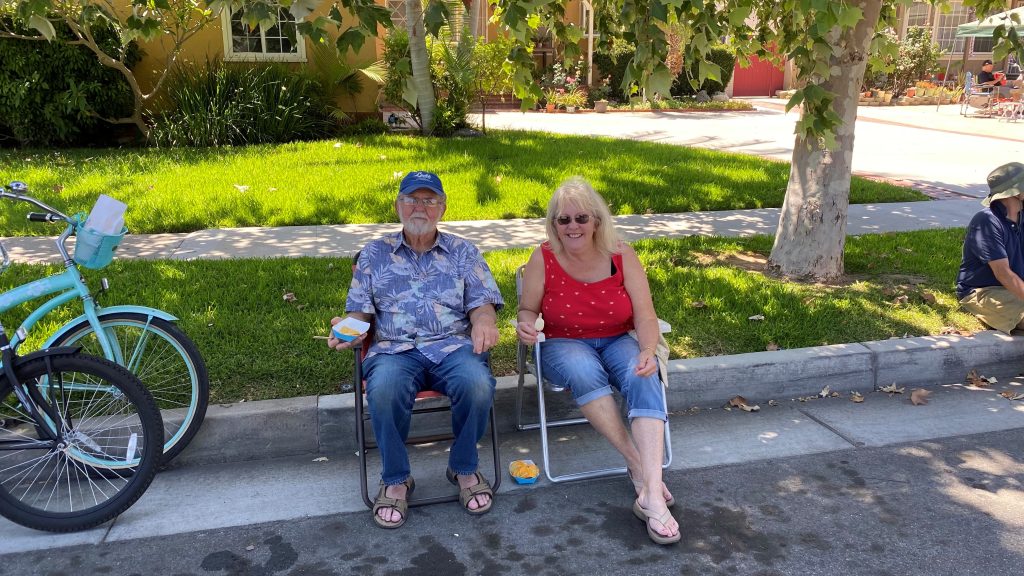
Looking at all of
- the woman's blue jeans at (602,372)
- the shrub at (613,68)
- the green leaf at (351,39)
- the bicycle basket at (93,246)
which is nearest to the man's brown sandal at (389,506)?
the woman's blue jeans at (602,372)

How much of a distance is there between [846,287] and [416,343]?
3664mm

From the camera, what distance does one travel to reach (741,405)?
4461 mm

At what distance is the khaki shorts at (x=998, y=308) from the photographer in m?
4.89

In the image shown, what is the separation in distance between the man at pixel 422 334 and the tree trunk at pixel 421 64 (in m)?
6.84

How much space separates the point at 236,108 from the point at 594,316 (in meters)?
8.78

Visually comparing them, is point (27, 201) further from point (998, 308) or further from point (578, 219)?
point (998, 308)

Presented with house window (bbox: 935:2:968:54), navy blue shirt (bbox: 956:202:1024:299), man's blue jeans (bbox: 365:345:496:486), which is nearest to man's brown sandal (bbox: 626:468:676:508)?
man's blue jeans (bbox: 365:345:496:486)

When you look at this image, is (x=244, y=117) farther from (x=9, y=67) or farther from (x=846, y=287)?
(x=846, y=287)

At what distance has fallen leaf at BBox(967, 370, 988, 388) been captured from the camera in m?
4.78

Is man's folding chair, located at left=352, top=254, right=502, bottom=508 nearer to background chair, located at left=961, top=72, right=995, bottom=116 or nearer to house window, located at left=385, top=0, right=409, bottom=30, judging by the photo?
house window, located at left=385, top=0, right=409, bottom=30

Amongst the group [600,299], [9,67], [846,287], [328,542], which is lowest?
[328,542]

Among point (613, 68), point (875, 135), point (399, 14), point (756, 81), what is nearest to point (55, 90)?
point (399, 14)

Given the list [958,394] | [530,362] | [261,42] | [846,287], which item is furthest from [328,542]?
[261,42]

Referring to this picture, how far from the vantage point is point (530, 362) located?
409 centimetres
